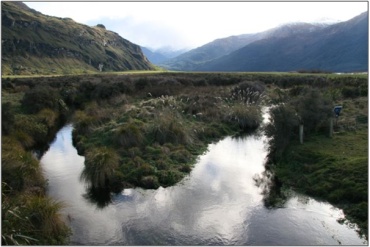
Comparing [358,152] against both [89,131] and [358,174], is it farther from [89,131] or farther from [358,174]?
[89,131]

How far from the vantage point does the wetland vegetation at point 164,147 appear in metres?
15.4

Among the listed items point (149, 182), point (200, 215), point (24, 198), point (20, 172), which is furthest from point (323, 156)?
point (20, 172)

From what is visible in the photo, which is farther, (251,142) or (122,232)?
(251,142)

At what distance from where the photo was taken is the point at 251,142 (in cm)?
2900

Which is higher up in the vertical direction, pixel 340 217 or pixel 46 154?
pixel 46 154

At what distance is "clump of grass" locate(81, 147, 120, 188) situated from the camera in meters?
→ 19.4

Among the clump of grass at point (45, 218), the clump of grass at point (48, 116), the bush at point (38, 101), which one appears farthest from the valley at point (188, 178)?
the bush at point (38, 101)

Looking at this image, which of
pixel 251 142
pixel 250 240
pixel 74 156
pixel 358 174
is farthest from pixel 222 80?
pixel 250 240

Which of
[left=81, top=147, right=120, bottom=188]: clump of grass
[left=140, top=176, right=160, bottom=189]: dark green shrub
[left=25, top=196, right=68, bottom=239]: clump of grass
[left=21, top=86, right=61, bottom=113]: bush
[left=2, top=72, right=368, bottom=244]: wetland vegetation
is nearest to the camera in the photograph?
[left=25, top=196, right=68, bottom=239]: clump of grass

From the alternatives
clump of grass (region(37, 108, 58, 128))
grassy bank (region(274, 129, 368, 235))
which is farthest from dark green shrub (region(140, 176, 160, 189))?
clump of grass (region(37, 108, 58, 128))

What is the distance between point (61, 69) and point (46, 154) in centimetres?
17580

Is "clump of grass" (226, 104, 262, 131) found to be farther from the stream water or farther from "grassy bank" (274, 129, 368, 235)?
the stream water

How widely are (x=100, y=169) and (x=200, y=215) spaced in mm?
6511

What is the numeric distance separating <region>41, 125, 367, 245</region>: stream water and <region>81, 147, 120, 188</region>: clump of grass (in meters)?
0.58
